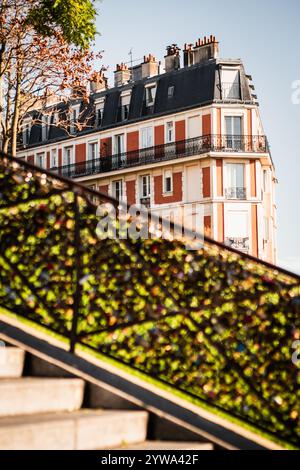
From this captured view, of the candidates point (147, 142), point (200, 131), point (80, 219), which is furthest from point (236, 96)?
point (80, 219)

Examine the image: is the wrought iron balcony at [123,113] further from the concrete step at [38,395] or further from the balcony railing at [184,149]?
the concrete step at [38,395]

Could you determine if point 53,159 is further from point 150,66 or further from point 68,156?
point 150,66

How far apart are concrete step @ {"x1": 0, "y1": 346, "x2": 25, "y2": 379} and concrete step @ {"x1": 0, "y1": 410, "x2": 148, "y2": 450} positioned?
535 millimetres

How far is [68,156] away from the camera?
148 feet

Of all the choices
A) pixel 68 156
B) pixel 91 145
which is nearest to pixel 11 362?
pixel 91 145

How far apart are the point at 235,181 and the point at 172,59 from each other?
11536 millimetres

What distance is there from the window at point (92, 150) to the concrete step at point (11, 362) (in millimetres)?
39166

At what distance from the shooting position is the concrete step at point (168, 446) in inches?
176

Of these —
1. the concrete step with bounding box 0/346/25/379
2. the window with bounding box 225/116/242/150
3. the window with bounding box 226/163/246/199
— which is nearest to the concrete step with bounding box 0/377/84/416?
the concrete step with bounding box 0/346/25/379

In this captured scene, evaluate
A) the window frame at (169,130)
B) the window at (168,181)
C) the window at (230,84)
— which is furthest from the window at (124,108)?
the window at (230,84)

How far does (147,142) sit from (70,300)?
→ 119ft

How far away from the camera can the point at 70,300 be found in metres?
5.16

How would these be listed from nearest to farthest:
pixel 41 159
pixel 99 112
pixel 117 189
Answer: pixel 117 189
pixel 99 112
pixel 41 159
